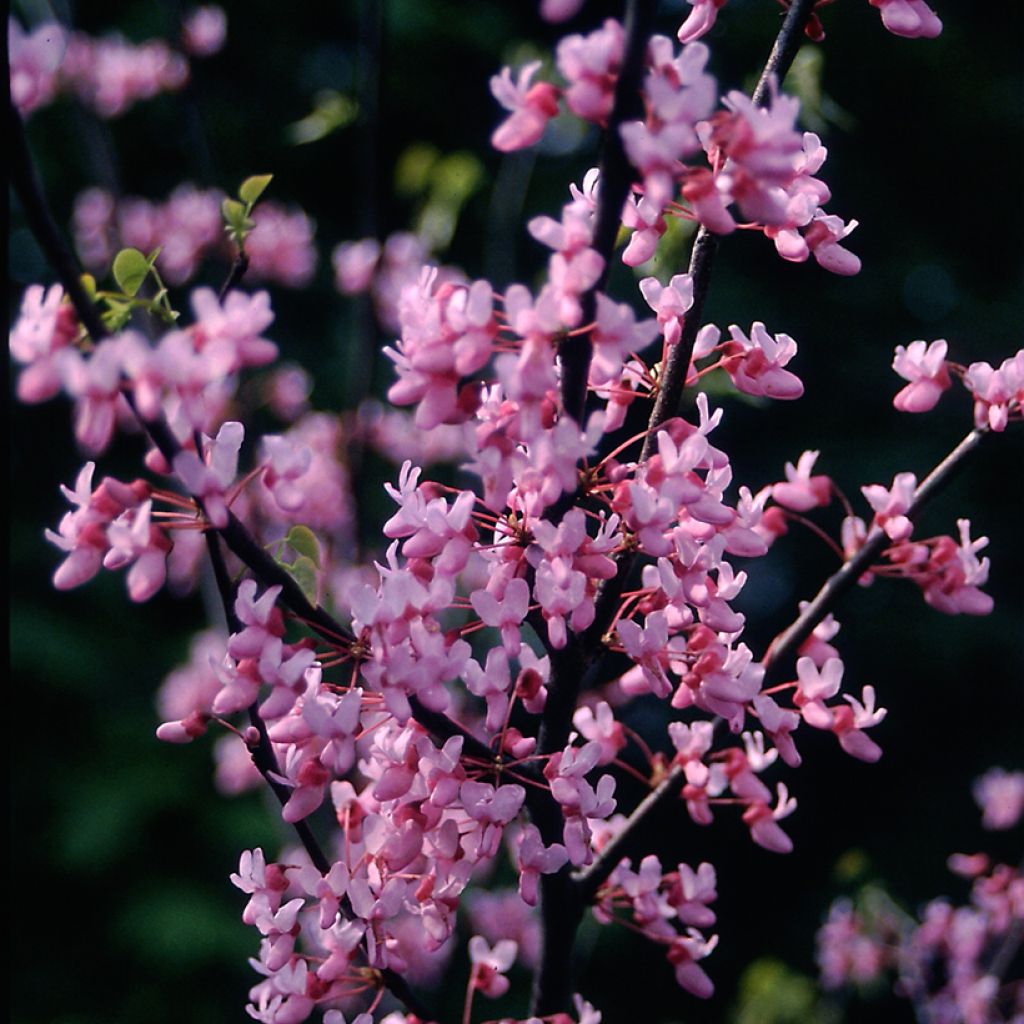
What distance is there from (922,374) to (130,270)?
85cm

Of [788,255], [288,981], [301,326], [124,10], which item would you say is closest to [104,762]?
[301,326]

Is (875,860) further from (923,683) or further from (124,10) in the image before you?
(124,10)

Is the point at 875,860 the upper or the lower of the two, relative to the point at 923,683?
lower

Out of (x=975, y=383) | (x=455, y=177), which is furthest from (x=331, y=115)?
(x=975, y=383)

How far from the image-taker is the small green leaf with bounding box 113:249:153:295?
855 millimetres

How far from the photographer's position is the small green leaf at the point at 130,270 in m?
0.85

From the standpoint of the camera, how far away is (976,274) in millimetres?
6273

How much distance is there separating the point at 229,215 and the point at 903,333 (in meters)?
5.59

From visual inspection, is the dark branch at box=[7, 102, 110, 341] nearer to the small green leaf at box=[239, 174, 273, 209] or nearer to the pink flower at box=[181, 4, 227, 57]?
the small green leaf at box=[239, 174, 273, 209]

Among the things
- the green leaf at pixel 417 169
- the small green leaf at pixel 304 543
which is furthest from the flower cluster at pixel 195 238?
the small green leaf at pixel 304 543

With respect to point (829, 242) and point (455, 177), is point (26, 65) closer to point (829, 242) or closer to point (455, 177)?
point (829, 242)

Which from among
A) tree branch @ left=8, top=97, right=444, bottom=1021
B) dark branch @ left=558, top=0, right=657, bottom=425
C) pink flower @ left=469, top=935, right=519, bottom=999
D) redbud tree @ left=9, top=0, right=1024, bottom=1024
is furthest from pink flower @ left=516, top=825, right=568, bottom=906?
dark branch @ left=558, top=0, right=657, bottom=425

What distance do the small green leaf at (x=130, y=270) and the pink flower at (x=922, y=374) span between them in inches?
31.5

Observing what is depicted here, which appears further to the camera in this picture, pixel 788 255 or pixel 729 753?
pixel 729 753
